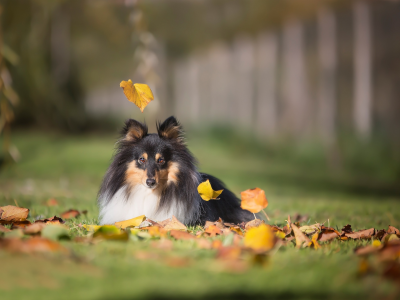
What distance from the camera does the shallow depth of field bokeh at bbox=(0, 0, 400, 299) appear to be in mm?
1992

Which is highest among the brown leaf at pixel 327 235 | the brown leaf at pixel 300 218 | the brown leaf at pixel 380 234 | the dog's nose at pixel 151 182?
the dog's nose at pixel 151 182

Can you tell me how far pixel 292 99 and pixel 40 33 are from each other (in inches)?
332

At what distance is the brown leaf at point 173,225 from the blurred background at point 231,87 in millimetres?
3656

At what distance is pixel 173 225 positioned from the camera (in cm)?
330

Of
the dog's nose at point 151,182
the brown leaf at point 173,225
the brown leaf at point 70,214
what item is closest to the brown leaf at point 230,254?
the brown leaf at point 173,225

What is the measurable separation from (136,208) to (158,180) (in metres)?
0.34

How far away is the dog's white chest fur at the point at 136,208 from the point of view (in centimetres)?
368

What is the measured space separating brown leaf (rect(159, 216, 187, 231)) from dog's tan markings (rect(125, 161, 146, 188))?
19.4 inches

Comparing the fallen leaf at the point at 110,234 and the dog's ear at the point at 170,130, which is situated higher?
the dog's ear at the point at 170,130

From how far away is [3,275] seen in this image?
1.90 m

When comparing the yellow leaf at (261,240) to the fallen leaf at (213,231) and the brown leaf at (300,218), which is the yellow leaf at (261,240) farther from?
the brown leaf at (300,218)

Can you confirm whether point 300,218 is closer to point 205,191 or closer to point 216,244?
point 205,191

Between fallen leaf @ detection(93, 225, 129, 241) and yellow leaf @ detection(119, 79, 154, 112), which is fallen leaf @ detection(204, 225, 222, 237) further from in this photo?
yellow leaf @ detection(119, 79, 154, 112)

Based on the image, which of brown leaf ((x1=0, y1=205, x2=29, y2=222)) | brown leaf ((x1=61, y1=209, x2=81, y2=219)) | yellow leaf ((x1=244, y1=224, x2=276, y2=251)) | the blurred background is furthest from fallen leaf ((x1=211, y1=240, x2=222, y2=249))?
the blurred background
